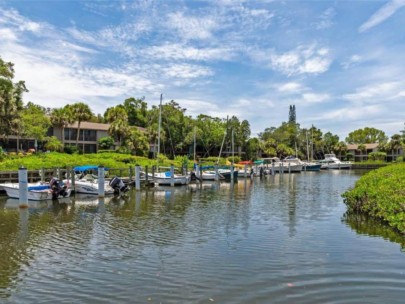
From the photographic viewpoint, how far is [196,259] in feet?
39.6

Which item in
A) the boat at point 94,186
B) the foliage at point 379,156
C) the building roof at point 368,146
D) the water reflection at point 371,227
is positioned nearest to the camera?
the water reflection at point 371,227

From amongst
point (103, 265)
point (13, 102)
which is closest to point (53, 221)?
point (103, 265)

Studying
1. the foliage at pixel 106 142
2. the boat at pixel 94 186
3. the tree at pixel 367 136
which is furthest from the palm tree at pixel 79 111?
the tree at pixel 367 136

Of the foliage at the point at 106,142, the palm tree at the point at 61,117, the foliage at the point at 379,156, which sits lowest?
the foliage at the point at 379,156

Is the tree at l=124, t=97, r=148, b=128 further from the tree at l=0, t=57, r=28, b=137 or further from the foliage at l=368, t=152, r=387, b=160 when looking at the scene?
the foliage at l=368, t=152, r=387, b=160

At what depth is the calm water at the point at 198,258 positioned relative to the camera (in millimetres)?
9164

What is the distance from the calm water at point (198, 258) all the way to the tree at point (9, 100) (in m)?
29.7

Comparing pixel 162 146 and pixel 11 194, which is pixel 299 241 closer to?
pixel 11 194

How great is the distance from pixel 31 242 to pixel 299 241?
386 inches

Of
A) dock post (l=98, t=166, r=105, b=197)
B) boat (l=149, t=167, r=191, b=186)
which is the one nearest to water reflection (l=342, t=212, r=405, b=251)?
dock post (l=98, t=166, r=105, b=197)

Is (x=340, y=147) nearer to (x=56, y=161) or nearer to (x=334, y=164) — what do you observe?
(x=334, y=164)

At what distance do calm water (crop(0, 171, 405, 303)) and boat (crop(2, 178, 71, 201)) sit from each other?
5.30 m

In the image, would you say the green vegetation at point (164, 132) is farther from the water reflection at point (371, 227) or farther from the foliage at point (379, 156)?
the water reflection at point (371, 227)

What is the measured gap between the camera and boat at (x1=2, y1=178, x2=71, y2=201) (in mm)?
27297
